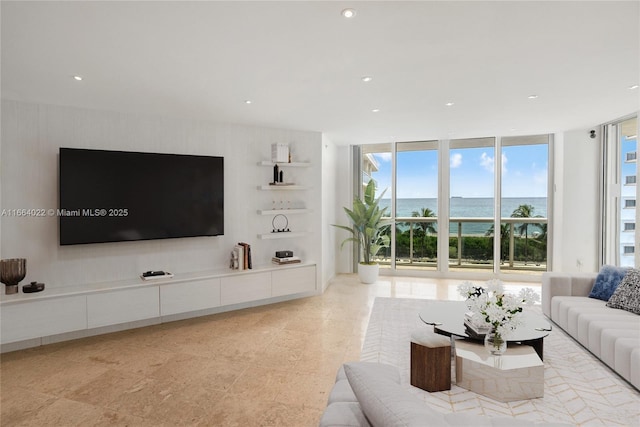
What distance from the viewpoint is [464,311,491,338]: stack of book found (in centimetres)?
269

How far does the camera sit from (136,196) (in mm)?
4066

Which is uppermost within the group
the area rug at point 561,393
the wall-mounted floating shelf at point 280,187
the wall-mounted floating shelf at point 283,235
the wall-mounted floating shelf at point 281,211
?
the wall-mounted floating shelf at point 280,187

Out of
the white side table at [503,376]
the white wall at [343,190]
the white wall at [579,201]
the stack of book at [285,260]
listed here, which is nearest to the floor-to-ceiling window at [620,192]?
the white wall at [579,201]

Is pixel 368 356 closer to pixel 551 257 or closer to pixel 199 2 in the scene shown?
pixel 199 2

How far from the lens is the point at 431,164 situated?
21.6 ft

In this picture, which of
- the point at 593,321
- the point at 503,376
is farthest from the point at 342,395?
the point at 593,321

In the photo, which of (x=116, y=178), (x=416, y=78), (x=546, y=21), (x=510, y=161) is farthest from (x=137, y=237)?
(x=510, y=161)

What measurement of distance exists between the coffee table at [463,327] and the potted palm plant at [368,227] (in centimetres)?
246

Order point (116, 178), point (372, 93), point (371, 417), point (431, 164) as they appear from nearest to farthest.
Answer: point (371, 417) < point (372, 93) < point (116, 178) < point (431, 164)

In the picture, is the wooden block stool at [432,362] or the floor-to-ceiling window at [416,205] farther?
the floor-to-ceiling window at [416,205]

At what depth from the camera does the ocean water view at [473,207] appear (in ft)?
20.0

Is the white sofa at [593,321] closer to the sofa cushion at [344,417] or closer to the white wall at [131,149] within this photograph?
the sofa cushion at [344,417]

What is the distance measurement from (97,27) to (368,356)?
10.6 ft

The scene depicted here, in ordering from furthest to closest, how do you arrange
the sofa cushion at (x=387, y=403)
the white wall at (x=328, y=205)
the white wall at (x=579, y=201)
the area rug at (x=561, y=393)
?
the white wall at (x=328, y=205), the white wall at (x=579, y=201), the area rug at (x=561, y=393), the sofa cushion at (x=387, y=403)
